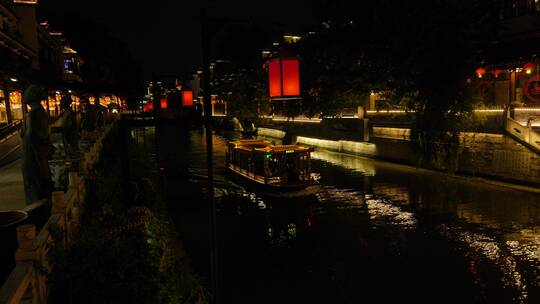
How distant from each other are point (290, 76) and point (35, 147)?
515cm

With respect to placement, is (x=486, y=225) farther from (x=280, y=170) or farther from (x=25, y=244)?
(x=25, y=244)

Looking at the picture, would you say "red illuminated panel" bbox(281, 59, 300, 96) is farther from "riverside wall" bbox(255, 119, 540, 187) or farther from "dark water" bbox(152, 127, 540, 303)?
"riverside wall" bbox(255, 119, 540, 187)

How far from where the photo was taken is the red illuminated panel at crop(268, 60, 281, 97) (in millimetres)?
9078

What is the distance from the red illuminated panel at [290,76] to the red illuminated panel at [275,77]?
0.13m

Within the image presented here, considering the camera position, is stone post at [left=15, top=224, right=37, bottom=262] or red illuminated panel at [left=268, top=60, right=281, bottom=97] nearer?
stone post at [left=15, top=224, right=37, bottom=262]

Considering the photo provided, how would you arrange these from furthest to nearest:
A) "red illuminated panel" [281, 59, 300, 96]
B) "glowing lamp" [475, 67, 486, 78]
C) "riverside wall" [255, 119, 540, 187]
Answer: "glowing lamp" [475, 67, 486, 78], "riverside wall" [255, 119, 540, 187], "red illuminated panel" [281, 59, 300, 96]

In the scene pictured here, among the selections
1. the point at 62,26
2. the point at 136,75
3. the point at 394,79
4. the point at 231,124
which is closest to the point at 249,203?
the point at 394,79

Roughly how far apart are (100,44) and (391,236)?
181ft

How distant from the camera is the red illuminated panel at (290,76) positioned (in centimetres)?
901

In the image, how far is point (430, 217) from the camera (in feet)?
54.1

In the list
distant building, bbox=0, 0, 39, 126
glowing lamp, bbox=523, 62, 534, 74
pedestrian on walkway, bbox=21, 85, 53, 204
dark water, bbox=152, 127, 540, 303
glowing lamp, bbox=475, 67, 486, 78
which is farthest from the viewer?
glowing lamp, bbox=475, 67, 486, 78

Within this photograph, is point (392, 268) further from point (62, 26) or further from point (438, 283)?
point (62, 26)

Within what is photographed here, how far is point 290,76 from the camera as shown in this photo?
29.7ft

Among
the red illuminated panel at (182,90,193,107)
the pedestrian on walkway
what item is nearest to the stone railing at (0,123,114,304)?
the pedestrian on walkway
